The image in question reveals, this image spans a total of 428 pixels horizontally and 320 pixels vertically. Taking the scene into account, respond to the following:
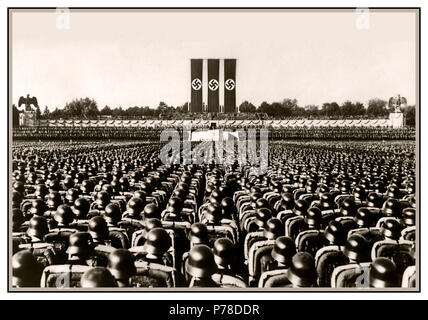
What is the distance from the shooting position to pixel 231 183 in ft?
58.0

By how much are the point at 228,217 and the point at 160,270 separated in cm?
479

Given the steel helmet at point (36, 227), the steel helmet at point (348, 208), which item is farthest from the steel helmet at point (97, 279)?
the steel helmet at point (348, 208)

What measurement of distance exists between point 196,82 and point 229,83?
1.75 metres

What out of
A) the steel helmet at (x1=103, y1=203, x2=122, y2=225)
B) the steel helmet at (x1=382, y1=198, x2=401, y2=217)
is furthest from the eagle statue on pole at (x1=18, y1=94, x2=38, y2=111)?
the steel helmet at (x1=382, y1=198, x2=401, y2=217)

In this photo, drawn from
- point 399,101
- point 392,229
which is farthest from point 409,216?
point 399,101

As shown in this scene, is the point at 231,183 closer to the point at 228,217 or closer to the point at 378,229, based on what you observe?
the point at 228,217

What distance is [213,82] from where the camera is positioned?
58.8 ft

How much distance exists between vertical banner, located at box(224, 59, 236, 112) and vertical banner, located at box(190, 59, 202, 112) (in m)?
1.00

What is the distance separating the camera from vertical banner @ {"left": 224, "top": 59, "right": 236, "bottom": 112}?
639 inches

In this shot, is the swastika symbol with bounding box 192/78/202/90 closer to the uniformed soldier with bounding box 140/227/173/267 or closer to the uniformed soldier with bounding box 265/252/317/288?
the uniformed soldier with bounding box 140/227/173/267

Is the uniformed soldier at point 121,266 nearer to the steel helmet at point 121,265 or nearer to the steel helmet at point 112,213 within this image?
the steel helmet at point 121,265

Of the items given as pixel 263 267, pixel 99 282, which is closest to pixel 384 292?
pixel 263 267

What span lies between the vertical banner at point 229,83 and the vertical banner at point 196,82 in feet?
3.29

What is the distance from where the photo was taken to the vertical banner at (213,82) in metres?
16.5
